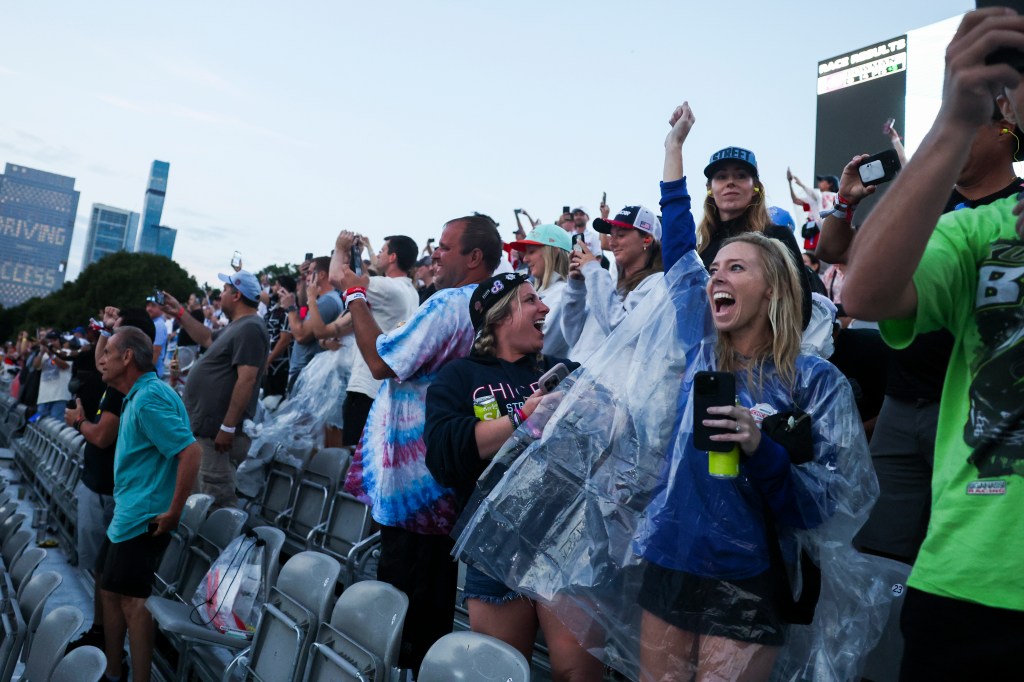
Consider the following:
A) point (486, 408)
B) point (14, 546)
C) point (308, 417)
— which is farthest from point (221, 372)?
point (486, 408)

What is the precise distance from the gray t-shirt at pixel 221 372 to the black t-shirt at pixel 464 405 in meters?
3.08

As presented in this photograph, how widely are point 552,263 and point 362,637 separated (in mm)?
2667

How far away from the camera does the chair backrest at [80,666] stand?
2.80 m

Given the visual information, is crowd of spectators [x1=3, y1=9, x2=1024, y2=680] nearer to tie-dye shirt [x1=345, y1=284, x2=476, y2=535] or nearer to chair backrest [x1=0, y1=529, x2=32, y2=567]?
tie-dye shirt [x1=345, y1=284, x2=476, y2=535]

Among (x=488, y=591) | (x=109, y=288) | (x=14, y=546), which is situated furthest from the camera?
(x=109, y=288)

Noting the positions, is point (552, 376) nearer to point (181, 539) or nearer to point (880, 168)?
point (880, 168)

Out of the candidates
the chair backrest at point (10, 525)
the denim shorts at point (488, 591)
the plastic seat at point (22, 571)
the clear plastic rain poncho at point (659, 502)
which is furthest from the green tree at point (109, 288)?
the clear plastic rain poncho at point (659, 502)

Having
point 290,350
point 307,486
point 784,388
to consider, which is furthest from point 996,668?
point 290,350

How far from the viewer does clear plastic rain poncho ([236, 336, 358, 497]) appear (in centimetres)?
601

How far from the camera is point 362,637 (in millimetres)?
2658

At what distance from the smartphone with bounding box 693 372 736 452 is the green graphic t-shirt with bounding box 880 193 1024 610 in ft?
1.32

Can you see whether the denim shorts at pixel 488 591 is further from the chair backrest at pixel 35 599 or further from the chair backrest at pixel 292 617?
the chair backrest at pixel 35 599

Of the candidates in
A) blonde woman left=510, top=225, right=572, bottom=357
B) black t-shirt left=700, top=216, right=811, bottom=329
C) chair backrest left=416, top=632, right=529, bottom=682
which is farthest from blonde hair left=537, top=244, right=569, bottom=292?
chair backrest left=416, top=632, right=529, bottom=682

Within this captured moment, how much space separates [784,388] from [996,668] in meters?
0.92
